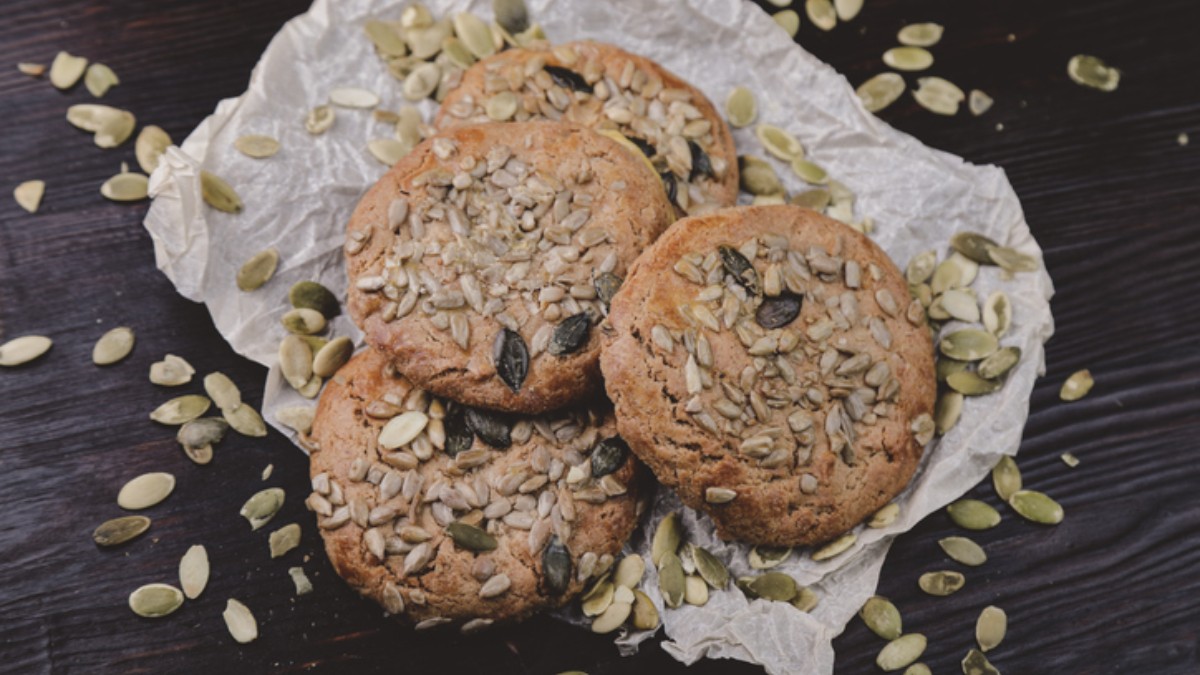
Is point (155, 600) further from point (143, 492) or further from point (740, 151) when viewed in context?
point (740, 151)

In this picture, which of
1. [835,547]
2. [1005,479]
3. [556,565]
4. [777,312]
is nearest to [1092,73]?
[1005,479]

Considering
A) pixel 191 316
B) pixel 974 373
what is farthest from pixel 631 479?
pixel 191 316

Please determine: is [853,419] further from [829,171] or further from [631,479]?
[829,171]

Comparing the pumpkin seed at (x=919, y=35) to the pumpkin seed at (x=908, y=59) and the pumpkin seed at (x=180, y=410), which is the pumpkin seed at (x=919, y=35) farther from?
the pumpkin seed at (x=180, y=410)

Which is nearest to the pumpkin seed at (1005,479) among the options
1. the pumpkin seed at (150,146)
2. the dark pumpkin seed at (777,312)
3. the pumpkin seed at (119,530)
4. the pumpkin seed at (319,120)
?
the dark pumpkin seed at (777,312)

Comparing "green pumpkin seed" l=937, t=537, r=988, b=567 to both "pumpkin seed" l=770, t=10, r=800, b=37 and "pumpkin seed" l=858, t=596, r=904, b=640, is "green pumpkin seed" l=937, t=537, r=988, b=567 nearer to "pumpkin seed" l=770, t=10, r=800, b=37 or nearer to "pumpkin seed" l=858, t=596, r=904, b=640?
"pumpkin seed" l=858, t=596, r=904, b=640

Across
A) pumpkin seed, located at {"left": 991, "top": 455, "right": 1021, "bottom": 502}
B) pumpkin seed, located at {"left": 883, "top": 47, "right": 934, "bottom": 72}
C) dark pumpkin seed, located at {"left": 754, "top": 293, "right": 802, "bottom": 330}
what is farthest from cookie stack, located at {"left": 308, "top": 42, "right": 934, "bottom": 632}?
pumpkin seed, located at {"left": 883, "top": 47, "right": 934, "bottom": 72}
